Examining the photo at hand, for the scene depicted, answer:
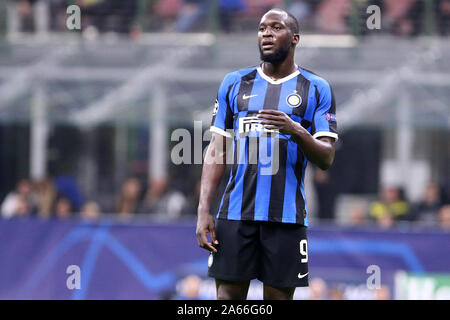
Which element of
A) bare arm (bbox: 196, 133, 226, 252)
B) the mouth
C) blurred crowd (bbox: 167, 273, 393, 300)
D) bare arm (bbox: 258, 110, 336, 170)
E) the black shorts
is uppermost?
the mouth

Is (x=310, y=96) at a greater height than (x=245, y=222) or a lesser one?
greater

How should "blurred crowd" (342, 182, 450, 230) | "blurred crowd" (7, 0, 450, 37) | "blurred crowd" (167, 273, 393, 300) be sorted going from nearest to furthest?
"blurred crowd" (167, 273, 393, 300), "blurred crowd" (342, 182, 450, 230), "blurred crowd" (7, 0, 450, 37)

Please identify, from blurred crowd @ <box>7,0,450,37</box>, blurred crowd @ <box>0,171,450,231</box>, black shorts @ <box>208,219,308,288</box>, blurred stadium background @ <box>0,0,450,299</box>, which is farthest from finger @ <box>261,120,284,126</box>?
blurred crowd @ <box>7,0,450,37</box>

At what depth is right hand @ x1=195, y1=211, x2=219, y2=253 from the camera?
14.5 feet

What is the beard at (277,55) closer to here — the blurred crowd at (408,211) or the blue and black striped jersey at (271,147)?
the blue and black striped jersey at (271,147)

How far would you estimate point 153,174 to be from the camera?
1294 cm

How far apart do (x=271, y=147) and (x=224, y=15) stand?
859 centimetres

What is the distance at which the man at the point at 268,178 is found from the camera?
442 cm

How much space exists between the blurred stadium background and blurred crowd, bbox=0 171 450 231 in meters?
0.03

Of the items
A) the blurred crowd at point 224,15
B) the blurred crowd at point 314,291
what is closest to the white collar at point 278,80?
the blurred crowd at point 314,291

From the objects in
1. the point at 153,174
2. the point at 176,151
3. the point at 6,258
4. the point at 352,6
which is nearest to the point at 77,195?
the point at 153,174

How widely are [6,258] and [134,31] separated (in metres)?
4.90

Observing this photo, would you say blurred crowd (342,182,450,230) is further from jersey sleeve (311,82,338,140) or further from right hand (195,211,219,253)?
right hand (195,211,219,253)

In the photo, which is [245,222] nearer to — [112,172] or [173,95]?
[173,95]
